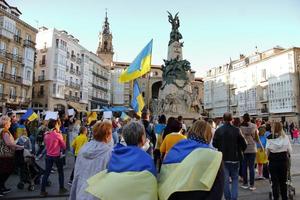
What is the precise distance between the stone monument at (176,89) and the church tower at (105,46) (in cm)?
5829

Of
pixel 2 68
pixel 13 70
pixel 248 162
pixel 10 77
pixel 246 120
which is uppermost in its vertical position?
pixel 13 70


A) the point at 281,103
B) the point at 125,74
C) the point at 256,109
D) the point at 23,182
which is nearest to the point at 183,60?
the point at 125,74

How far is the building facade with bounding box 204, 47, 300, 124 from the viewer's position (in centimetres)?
5874

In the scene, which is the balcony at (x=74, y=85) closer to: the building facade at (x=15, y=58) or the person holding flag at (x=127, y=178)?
the building facade at (x=15, y=58)

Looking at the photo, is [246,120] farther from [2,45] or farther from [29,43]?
[29,43]

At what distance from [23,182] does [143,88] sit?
267 ft

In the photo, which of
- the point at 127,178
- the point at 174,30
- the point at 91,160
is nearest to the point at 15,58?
the point at 174,30

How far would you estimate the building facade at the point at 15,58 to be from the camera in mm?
43719

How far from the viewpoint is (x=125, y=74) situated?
13148mm

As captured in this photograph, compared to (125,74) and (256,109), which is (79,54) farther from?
(125,74)

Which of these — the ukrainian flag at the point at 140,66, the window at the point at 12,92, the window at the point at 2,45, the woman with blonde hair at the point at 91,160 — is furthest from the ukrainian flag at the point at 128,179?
the window at the point at 12,92

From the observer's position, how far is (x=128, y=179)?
291cm

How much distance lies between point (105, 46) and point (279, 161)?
266 feet

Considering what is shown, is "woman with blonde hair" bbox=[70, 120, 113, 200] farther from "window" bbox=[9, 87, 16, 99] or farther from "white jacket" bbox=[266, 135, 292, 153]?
"window" bbox=[9, 87, 16, 99]
